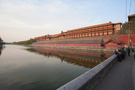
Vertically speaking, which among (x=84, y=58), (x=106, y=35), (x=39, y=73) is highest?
(x=106, y=35)

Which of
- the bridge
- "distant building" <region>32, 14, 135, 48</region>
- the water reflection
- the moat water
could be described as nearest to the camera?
the bridge

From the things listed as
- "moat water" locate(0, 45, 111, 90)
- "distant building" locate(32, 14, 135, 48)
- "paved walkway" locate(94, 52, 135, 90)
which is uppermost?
"distant building" locate(32, 14, 135, 48)

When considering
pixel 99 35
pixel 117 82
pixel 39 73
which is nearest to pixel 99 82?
pixel 117 82

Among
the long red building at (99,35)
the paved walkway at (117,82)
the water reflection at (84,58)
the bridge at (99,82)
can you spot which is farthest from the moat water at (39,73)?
the long red building at (99,35)

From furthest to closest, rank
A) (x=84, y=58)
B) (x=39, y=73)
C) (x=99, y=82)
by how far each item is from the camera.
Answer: (x=84, y=58), (x=39, y=73), (x=99, y=82)

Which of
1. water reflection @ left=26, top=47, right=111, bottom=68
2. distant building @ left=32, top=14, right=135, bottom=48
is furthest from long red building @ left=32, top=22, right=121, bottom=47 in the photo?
water reflection @ left=26, top=47, right=111, bottom=68

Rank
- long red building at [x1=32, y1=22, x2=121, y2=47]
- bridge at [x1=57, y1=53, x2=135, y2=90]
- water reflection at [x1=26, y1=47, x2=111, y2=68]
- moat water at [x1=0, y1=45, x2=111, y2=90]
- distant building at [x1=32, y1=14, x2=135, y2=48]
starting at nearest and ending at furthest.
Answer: bridge at [x1=57, y1=53, x2=135, y2=90], moat water at [x1=0, y1=45, x2=111, y2=90], water reflection at [x1=26, y1=47, x2=111, y2=68], distant building at [x1=32, y1=14, x2=135, y2=48], long red building at [x1=32, y1=22, x2=121, y2=47]

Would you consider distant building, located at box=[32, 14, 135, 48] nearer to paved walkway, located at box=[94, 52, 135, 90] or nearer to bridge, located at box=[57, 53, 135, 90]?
paved walkway, located at box=[94, 52, 135, 90]

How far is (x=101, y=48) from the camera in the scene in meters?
30.1

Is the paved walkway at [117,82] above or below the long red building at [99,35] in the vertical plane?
below

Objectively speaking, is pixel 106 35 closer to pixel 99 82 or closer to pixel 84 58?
pixel 84 58

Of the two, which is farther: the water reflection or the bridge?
the water reflection

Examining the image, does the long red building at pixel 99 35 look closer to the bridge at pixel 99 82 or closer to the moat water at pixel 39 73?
the moat water at pixel 39 73

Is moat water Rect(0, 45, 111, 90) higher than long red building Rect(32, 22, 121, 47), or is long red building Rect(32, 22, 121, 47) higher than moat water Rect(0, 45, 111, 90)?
long red building Rect(32, 22, 121, 47)
